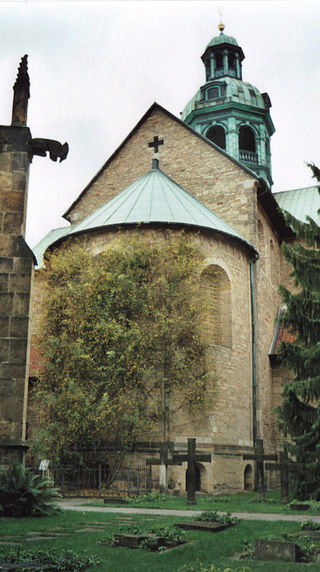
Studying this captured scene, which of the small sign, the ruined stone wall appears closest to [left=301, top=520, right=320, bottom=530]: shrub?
the ruined stone wall

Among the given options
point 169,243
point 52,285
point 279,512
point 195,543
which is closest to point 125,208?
point 169,243

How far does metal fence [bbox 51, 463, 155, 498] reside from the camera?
15.7 meters

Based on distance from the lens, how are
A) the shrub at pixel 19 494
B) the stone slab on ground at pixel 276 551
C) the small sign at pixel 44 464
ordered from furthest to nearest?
the small sign at pixel 44 464 → the shrub at pixel 19 494 → the stone slab on ground at pixel 276 551

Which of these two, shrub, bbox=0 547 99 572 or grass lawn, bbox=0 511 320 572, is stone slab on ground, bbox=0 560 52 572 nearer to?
shrub, bbox=0 547 99 572

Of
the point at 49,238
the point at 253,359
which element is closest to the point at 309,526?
the point at 253,359

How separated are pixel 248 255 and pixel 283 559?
631 inches

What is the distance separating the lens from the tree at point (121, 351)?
16.6 m

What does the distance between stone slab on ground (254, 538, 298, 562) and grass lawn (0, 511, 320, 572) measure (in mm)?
222

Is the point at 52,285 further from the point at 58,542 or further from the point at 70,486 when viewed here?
the point at 58,542

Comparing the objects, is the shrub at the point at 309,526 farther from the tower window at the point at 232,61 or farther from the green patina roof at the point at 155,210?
the tower window at the point at 232,61

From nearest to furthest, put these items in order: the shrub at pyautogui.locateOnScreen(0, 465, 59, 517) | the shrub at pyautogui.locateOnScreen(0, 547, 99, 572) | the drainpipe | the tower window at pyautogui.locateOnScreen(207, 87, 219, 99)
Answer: the shrub at pyautogui.locateOnScreen(0, 547, 99, 572), the shrub at pyautogui.locateOnScreen(0, 465, 59, 517), the drainpipe, the tower window at pyautogui.locateOnScreen(207, 87, 219, 99)

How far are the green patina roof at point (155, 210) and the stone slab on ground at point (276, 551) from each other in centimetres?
1388

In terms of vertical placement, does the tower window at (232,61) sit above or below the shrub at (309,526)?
above

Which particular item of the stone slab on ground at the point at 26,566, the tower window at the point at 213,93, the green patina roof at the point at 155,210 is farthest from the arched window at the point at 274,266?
the stone slab on ground at the point at 26,566
